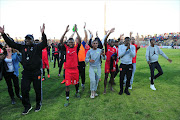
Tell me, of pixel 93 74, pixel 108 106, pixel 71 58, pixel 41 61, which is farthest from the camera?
pixel 93 74

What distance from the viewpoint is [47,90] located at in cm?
582

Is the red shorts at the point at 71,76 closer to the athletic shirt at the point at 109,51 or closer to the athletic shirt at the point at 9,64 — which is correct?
the athletic shirt at the point at 109,51

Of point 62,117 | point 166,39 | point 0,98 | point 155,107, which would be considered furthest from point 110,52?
point 166,39

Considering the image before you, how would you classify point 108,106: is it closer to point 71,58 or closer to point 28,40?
point 71,58

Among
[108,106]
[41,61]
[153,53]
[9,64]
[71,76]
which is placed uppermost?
[153,53]

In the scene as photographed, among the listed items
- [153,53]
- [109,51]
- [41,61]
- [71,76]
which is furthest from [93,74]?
[153,53]

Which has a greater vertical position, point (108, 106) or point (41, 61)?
point (41, 61)

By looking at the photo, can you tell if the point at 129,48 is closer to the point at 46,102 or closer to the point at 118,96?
the point at 118,96

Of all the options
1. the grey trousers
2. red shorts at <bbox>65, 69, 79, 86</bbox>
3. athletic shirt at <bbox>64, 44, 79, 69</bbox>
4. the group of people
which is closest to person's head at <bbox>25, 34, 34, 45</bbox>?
the group of people

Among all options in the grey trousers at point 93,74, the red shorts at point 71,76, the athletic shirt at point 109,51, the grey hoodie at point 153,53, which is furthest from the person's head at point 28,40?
the grey hoodie at point 153,53

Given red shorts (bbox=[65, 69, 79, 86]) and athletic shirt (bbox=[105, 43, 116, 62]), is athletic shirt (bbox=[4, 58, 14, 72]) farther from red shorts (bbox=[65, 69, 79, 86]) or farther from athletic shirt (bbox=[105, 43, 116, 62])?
athletic shirt (bbox=[105, 43, 116, 62])

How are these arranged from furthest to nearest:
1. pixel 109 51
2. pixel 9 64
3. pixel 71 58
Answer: pixel 109 51 → pixel 71 58 → pixel 9 64

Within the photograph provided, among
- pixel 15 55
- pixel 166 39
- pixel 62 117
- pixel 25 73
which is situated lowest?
pixel 62 117

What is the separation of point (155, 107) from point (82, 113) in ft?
7.61
